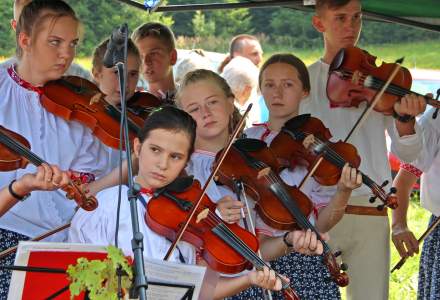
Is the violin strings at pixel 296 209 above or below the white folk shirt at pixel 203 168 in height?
below

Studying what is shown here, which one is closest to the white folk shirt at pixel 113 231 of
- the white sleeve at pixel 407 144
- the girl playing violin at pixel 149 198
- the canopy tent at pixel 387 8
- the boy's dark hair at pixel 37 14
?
the girl playing violin at pixel 149 198

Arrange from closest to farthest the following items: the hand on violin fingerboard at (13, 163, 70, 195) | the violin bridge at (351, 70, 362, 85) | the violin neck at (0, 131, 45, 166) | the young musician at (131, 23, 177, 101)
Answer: the hand on violin fingerboard at (13, 163, 70, 195)
the violin neck at (0, 131, 45, 166)
the violin bridge at (351, 70, 362, 85)
the young musician at (131, 23, 177, 101)

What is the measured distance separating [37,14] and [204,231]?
0.98 m

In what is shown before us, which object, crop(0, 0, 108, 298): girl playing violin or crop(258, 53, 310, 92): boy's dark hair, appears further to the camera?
crop(258, 53, 310, 92): boy's dark hair

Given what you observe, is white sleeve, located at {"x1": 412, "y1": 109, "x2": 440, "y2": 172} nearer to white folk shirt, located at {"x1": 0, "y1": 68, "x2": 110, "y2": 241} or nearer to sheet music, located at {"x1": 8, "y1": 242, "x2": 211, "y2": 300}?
white folk shirt, located at {"x1": 0, "y1": 68, "x2": 110, "y2": 241}

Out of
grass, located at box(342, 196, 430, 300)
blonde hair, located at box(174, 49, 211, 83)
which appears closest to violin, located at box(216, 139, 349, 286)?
blonde hair, located at box(174, 49, 211, 83)

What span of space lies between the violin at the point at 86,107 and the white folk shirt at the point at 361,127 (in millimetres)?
924

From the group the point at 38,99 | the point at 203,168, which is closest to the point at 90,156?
the point at 38,99

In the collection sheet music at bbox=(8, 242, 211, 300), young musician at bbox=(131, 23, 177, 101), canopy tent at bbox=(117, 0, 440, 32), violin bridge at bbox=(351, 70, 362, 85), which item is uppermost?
canopy tent at bbox=(117, 0, 440, 32)

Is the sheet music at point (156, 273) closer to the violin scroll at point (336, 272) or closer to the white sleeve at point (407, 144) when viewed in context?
the violin scroll at point (336, 272)

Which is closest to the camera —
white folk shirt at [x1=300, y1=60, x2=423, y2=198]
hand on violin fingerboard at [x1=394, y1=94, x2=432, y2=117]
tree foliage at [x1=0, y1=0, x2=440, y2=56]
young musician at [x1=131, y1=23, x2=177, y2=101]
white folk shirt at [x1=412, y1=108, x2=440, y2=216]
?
hand on violin fingerboard at [x1=394, y1=94, x2=432, y2=117]

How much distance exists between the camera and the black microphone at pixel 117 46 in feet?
7.47

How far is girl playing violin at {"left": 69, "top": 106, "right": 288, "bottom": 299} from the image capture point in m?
2.65

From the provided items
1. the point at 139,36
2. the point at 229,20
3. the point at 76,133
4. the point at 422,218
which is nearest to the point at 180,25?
the point at 229,20
